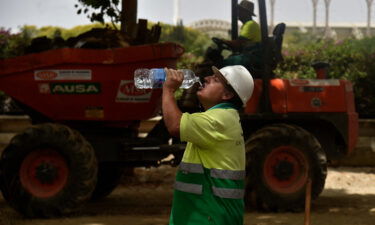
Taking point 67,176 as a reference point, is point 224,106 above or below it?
above

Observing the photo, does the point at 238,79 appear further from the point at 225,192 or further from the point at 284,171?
the point at 284,171

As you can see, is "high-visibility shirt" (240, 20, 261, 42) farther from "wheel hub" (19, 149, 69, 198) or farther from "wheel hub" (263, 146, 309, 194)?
"wheel hub" (19, 149, 69, 198)

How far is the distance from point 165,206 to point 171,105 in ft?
17.2

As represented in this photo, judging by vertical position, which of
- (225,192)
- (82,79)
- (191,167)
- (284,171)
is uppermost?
(82,79)

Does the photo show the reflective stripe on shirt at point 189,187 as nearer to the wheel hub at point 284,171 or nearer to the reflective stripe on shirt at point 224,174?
the reflective stripe on shirt at point 224,174

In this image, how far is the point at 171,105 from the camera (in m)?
3.54

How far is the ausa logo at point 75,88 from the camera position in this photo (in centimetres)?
778

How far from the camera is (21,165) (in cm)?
757

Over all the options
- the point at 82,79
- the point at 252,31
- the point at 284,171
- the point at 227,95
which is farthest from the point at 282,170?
the point at 227,95

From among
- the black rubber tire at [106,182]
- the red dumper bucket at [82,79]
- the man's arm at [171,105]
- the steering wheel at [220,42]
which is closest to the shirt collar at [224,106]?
the man's arm at [171,105]

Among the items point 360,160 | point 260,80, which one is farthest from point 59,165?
point 360,160

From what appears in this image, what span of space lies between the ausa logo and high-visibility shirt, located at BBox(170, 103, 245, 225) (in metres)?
4.34

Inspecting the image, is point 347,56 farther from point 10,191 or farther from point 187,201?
point 187,201

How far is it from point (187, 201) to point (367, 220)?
4.57 m
